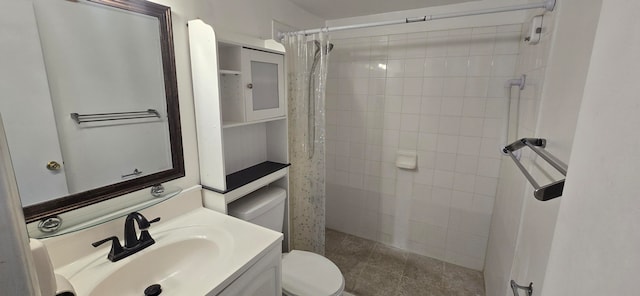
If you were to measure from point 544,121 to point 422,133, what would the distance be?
1149 mm

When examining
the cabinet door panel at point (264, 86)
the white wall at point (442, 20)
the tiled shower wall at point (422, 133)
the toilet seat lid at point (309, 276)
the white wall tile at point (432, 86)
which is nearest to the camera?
the toilet seat lid at point (309, 276)

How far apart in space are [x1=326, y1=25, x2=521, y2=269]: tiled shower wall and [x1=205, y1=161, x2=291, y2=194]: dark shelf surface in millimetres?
953

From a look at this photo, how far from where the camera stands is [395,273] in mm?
2230

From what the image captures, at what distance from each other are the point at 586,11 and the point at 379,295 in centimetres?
193

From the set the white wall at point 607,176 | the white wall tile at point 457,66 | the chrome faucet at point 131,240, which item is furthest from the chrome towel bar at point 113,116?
the white wall tile at point 457,66

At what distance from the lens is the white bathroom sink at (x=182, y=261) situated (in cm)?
96

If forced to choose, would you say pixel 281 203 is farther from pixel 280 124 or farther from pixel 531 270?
pixel 531 270

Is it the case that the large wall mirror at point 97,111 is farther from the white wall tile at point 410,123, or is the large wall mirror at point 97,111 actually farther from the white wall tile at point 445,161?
the white wall tile at point 445,161

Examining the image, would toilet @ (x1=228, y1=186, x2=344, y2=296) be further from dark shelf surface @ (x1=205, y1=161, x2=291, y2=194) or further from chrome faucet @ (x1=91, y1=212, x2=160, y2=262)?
chrome faucet @ (x1=91, y1=212, x2=160, y2=262)

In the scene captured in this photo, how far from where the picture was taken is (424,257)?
8.03 ft

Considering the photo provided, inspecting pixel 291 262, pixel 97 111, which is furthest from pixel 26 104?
pixel 291 262

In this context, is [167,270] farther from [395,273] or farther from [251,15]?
[395,273]

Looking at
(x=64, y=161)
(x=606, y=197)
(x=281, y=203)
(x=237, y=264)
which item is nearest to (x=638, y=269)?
(x=606, y=197)

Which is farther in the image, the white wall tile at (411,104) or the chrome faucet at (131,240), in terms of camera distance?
the white wall tile at (411,104)
